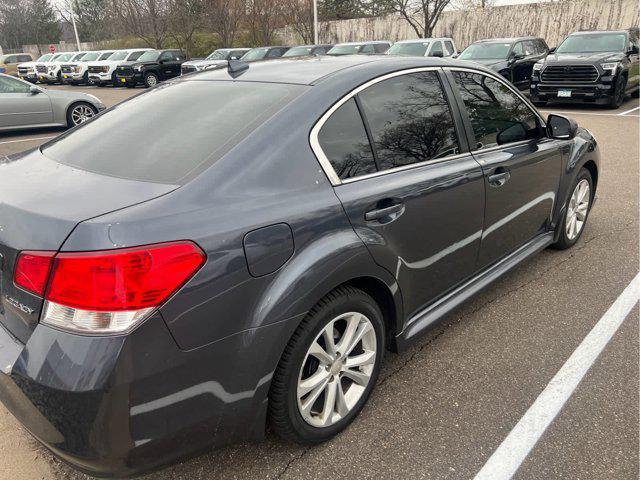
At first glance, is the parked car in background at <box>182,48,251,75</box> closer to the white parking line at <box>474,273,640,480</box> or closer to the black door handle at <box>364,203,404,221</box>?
the white parking line at <box>474,273,640,480</box>

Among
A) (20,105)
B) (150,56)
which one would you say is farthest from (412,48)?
(150,56)

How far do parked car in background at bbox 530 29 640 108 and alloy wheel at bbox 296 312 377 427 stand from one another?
12.1 meters

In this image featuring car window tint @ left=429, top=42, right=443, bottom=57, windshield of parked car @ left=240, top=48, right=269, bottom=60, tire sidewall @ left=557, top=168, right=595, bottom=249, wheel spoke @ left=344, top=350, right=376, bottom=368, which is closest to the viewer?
wheel spoke @ left=344, top=350, right=376, bottom=368

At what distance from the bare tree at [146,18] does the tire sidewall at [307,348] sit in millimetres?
34284

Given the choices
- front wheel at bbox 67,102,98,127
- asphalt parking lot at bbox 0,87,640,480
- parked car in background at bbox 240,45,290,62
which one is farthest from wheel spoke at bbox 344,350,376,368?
parked car in background at bbox 240,45,290,62

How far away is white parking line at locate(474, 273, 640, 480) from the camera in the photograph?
2.18m

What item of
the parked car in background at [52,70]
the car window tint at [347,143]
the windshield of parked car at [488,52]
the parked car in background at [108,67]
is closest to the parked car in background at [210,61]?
the parked car in background at [108,67]

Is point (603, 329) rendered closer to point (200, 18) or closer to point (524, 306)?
point (524, 306)

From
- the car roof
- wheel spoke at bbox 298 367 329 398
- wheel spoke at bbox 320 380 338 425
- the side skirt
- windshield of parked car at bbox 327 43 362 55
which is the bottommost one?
wheel spoke at bbox 320 380 338 425

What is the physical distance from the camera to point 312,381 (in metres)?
2.17

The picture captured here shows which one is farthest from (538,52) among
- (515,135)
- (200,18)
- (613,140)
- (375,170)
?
(200,18)

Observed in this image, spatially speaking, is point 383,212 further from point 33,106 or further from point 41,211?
point 33,106

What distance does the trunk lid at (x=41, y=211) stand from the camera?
5.52ft

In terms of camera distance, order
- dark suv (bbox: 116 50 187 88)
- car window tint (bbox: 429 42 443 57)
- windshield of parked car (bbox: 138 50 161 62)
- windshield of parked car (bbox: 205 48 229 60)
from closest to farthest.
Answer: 1. car window tint (bbox: 429 42 443 57)
2. dark suv (bbox: 116 50 187 88)
3. windshield of parked car (bbox: 205 48 229 60)
4. windshield of parked car (bbox: 138 50 161 62)
